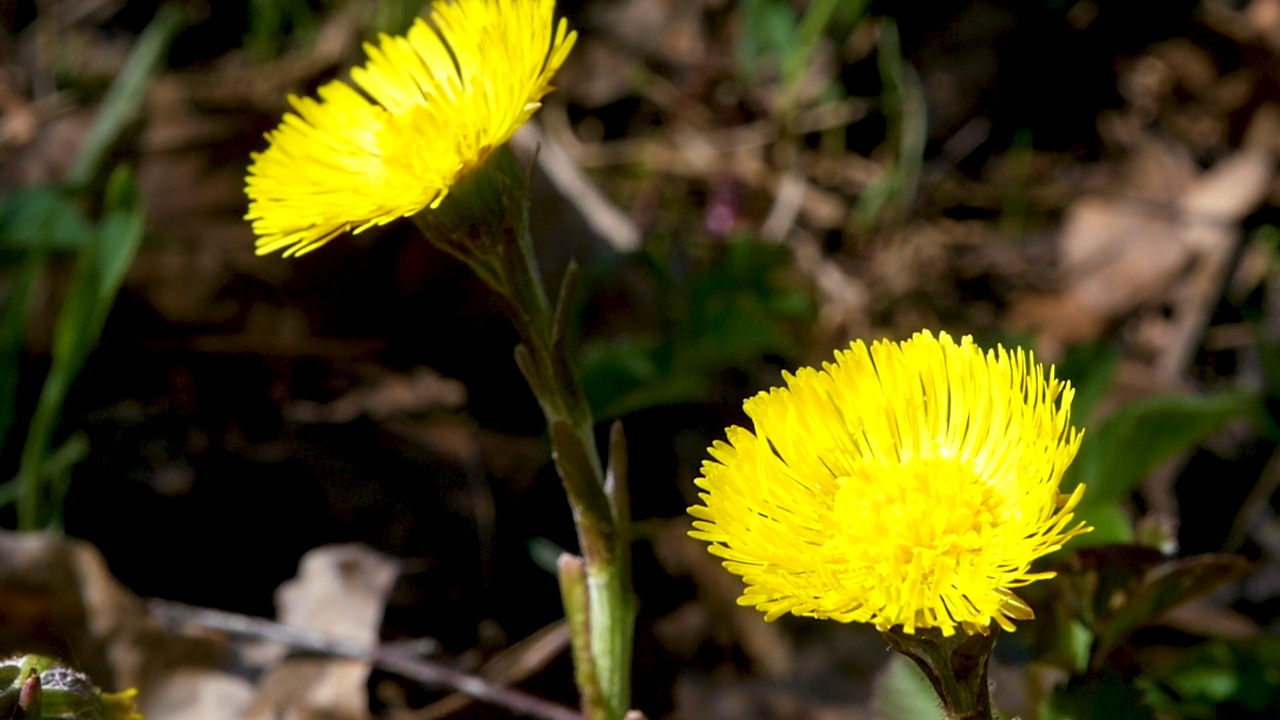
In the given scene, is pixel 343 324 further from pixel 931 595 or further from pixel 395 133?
pixel 931 595

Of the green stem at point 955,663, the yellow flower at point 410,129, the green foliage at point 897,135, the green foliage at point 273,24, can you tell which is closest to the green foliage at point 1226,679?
the green stem at point 955,663

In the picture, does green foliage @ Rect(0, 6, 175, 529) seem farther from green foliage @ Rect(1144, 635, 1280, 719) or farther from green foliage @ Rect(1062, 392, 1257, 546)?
green foliage @ Rect(1144, 635, 1280, 719)

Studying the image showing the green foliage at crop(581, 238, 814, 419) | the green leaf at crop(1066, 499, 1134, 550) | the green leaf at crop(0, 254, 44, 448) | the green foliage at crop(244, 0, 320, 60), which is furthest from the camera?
the green foliage at crop(244, 0, 320, 60)

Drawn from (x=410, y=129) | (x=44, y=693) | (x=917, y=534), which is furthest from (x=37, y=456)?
(x=917, y=534)

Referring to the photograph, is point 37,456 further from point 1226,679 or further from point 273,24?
point 1226,679

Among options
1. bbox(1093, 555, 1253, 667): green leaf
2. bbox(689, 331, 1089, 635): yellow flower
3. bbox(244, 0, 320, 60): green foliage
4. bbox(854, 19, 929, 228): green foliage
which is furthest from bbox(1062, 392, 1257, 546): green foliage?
bbox(244, 0, 320, 60): green foliage

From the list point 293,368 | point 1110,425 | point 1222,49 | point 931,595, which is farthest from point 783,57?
point 931,595
